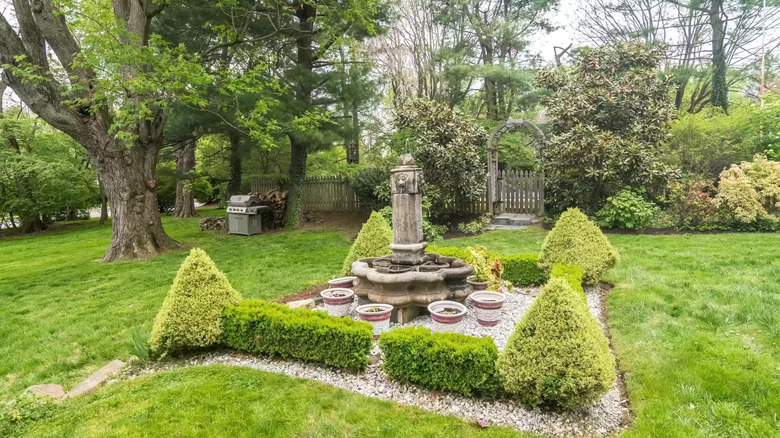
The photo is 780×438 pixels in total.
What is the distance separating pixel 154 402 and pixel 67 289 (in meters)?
5.43

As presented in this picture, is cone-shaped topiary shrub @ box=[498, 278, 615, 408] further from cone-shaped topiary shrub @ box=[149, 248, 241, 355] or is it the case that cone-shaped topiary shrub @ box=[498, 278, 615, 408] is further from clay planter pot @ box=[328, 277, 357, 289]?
clay planter pot @ box=[328, 277, 357, 289]

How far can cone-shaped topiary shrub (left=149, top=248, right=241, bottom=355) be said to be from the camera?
368 centimetres

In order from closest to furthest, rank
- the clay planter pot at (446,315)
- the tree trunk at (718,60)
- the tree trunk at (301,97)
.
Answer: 1. the clay planter pot at (446,315)
2. the tree trunk at (301,97)
3. the tree trunk at (718,60)

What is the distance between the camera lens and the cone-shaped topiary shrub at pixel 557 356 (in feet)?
8.63

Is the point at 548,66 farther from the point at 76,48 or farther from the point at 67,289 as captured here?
the point at 67,289

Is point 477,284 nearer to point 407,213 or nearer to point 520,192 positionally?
point 407,213

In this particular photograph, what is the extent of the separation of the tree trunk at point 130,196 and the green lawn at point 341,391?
1251 millimetres

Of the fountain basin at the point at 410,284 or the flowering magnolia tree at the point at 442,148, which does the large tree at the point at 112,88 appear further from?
the flowering magnolia tree at the point at 442,148

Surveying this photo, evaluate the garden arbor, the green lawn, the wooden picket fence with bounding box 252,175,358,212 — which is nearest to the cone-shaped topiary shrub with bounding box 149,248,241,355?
the green lawn

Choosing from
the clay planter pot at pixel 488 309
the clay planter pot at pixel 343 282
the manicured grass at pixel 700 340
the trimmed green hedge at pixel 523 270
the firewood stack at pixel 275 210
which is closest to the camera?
the manicured grass at pixel 700 340

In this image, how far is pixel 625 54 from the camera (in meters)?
11.2

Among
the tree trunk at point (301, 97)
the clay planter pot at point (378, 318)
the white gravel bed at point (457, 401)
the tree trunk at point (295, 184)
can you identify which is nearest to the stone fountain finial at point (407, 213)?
the clay planter pot at point (378, 318)

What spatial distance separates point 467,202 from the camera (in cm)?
1246

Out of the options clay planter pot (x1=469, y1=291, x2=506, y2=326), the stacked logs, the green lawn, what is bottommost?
the green lawn
